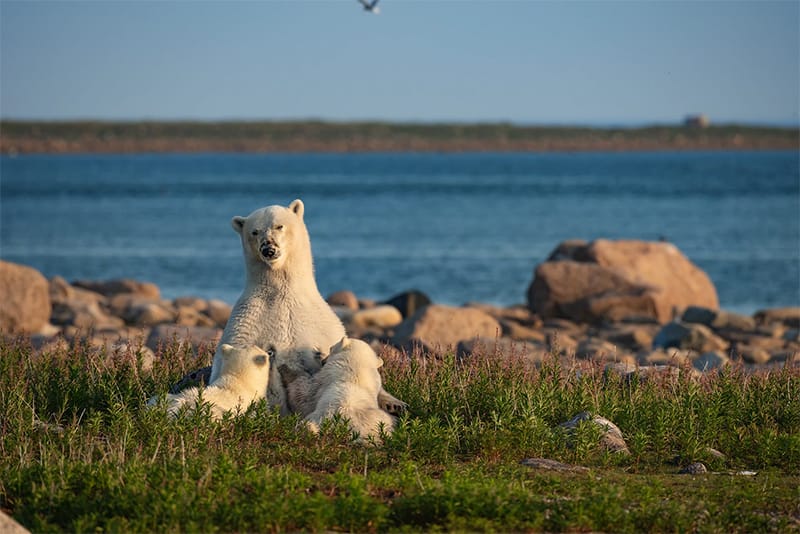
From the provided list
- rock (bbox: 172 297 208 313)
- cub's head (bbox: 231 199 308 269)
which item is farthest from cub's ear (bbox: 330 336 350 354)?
rock (bbox: 172 297 208 313)

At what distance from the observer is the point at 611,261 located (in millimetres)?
30938

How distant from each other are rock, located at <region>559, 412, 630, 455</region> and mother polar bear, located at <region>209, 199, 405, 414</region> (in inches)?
63.5

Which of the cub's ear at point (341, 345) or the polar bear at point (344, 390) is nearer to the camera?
the polar bear at point (344, 390)

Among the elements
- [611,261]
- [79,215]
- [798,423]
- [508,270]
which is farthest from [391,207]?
[798,423]

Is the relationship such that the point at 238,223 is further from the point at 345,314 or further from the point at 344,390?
the point at 345,314

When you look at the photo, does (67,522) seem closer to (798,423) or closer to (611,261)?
(798,423)

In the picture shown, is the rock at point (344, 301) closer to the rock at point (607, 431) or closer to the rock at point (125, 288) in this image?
the rock at point (125, 288)

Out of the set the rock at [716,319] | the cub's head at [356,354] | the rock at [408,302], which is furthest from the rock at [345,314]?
the cub's head at [356,354]

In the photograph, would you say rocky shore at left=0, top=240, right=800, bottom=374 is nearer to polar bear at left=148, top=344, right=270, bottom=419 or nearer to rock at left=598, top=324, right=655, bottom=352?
rock at left=598, top=324, right=655, bottom=352

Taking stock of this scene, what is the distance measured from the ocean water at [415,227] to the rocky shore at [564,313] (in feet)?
20.7

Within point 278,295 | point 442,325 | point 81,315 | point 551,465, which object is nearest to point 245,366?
point 278,295

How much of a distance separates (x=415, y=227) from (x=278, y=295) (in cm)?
5770

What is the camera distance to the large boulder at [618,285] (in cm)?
2959

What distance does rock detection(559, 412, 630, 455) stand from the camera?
32.0 ft
